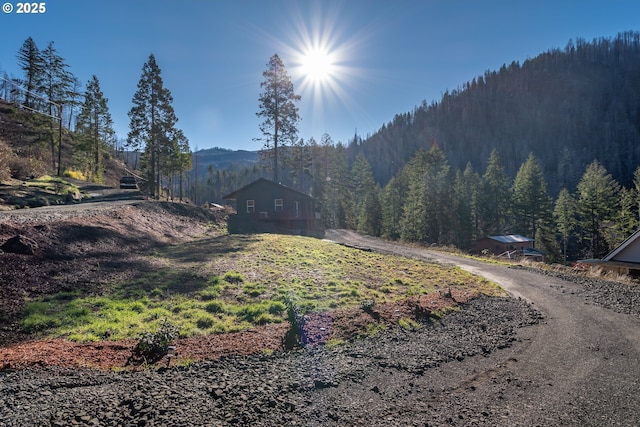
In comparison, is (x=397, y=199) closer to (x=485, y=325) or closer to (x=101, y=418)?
(x=485, y=325)

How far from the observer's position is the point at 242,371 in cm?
602

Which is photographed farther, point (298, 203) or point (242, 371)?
point (298, 203)

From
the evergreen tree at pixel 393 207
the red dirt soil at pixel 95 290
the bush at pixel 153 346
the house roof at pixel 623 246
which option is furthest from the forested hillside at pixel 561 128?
the bush at pixel 153 346

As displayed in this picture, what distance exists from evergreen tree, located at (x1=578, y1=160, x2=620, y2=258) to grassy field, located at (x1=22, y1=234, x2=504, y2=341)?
40.7 meters

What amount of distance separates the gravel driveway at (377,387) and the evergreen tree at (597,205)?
5004cm

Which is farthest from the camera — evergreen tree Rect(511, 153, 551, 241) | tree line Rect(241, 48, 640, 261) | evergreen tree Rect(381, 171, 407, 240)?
evergreen tree Rect(381, 171, 407, 240)

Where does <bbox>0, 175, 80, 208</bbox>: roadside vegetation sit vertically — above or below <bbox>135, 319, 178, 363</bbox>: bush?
above

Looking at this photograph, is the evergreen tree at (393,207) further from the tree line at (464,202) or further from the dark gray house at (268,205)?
the dark gray house at (268,205)

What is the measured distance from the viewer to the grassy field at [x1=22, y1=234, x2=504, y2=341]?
8.36 metres

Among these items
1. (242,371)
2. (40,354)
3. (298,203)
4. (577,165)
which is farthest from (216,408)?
(577,165)

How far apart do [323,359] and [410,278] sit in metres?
11.3

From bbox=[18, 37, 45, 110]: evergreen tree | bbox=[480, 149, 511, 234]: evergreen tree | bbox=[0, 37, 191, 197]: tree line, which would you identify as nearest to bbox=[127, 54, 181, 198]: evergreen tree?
bbox=[0, 37, 191, 197]: tree line

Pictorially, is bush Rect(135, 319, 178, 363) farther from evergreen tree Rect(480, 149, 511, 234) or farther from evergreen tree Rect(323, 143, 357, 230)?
evergreen tree Rect(323, 143, 357, 230)

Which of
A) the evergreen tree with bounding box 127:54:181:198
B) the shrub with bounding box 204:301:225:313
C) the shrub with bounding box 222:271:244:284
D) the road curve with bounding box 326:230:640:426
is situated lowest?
the road curve with bounding box 326:230:640:426
